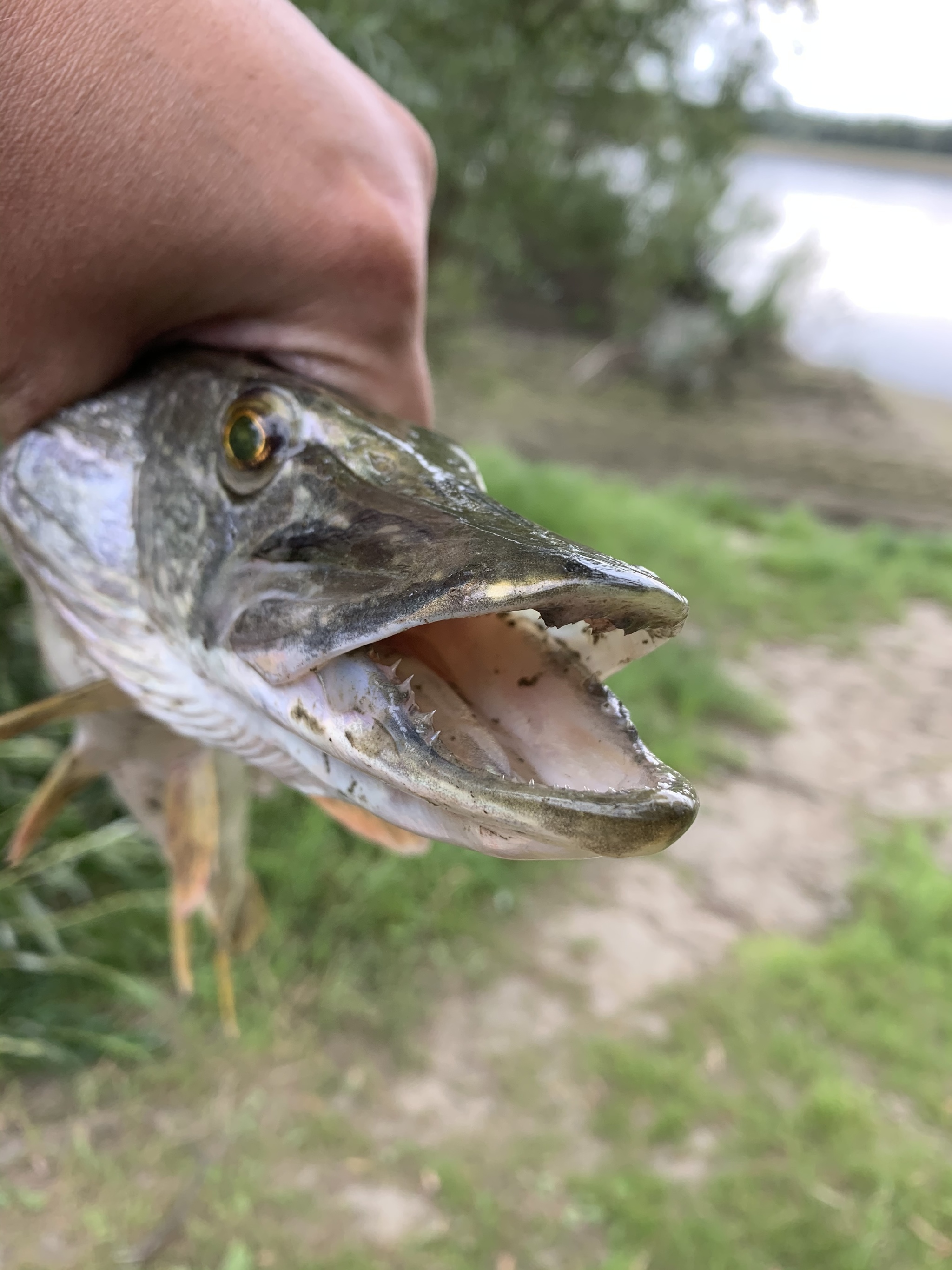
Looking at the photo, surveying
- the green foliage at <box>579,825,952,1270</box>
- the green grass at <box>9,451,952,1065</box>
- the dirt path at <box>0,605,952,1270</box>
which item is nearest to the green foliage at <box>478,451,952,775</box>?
the green grass at <box>9,451,952,1065</box>

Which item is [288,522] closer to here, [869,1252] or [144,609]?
[144,609]

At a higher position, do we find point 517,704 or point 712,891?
point 517,704

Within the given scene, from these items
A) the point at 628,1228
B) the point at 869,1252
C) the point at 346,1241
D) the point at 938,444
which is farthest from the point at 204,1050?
the point at 938,444

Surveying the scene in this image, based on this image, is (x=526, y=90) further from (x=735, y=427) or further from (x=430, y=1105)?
(x=735, y=427)

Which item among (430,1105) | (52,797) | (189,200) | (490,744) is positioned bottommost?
(430,1105)

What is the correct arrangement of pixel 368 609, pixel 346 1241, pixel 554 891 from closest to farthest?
pixel 368 609, pixel 346 1241, pixel 554 891

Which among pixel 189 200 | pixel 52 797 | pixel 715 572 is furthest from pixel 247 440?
pixel 715 572

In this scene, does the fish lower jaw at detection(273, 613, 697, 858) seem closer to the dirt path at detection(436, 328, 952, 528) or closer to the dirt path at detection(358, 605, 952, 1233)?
the dirt path at detection(358, 605, 952, 1233)

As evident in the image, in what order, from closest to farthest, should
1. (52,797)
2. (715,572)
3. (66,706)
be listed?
1. (66,706)
2. (52,797)
3. (715,572)
